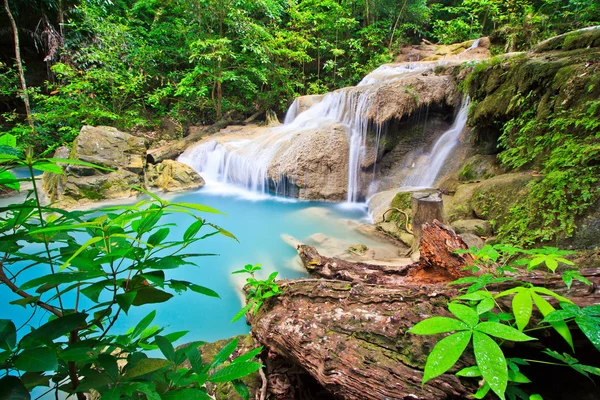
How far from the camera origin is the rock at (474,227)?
371 centimetres

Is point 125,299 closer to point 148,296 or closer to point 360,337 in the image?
point 148,296

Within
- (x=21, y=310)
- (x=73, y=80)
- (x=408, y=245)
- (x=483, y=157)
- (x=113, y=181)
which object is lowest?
(x=21, y=310)

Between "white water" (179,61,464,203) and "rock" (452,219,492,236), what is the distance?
256 centimetres

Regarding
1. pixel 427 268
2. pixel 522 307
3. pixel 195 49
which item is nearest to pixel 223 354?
pixel 522 307

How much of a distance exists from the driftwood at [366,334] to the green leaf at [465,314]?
30cm

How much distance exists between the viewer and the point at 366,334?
4.09ft

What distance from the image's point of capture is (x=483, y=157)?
5281 millimetres

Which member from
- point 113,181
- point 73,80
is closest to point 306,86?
point 73,80

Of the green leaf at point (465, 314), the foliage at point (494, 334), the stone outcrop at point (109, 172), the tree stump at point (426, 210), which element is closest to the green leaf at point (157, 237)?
the foliage at point (494, 334)

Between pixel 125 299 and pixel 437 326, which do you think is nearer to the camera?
pixel 125 299

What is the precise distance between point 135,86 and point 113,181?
458 centimetres

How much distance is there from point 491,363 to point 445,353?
0.35 feet

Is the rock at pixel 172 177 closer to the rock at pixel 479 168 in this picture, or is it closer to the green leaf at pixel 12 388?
the rock at pixel 479 168

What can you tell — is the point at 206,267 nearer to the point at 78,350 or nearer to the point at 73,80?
the point at 78,350
